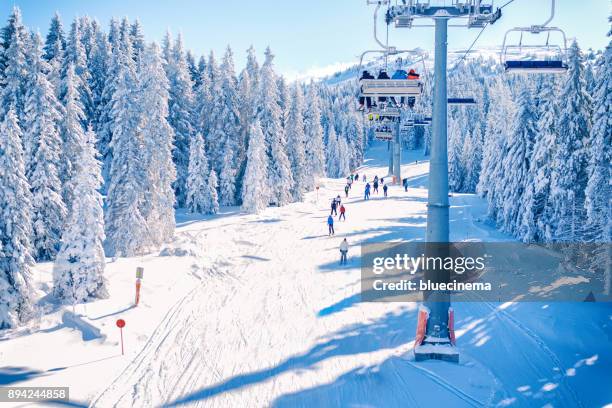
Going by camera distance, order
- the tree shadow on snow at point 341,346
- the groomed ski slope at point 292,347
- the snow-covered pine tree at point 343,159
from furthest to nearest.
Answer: the snow-covered pine tree at point 343,159, the tree shadow on snow at point 341,346, the groomed ski slope at point 292,347

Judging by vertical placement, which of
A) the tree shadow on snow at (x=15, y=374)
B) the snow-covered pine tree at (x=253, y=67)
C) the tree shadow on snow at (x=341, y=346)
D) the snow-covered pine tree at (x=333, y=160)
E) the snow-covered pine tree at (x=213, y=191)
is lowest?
the tree shadow on snow at (x=341, y=346)

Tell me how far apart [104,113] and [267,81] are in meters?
17.2

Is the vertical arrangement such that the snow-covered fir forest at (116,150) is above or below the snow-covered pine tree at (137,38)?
below

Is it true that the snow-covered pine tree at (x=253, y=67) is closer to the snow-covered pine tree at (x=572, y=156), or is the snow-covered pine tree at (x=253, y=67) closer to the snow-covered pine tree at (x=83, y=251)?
the snow-covered pine tree at (x=572, y=156)

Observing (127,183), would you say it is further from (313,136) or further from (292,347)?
(313,136)

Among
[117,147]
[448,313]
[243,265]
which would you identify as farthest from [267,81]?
[448,313]

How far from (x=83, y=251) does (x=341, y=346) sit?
418 inches

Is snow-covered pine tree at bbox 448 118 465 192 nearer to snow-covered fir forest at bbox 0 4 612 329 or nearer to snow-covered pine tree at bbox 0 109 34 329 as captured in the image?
snow-covered fir forest at bbox 0 4 612 329

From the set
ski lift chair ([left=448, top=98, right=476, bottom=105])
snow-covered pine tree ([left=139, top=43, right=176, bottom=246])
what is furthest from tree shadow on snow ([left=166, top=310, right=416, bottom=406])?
snow-covered pine tree ([left=139, top=43, right=176, bottom=246])

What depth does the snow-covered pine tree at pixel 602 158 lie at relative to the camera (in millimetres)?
19578

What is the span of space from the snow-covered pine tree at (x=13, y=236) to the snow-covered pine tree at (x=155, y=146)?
9965 millimetres

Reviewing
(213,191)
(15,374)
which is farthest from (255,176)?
(15,374)

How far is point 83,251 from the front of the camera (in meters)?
16.2

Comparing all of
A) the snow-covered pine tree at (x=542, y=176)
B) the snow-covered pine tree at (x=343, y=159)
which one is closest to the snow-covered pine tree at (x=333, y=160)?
the snow-covered pine tree at (x=343, y=159)
